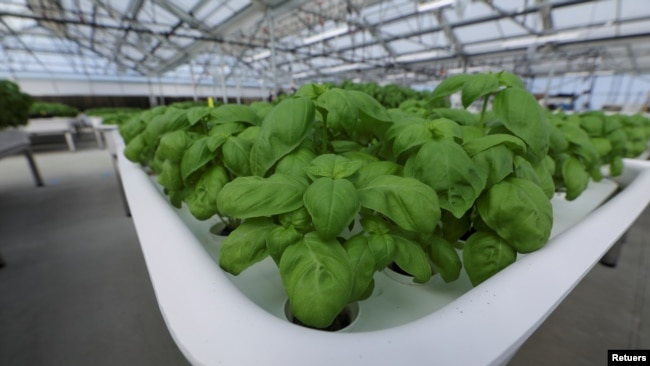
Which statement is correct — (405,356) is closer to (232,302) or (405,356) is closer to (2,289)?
(232,302)

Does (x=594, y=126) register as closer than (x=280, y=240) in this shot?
No

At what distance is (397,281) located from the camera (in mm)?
432

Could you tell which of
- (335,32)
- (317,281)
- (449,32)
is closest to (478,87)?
(317,281)

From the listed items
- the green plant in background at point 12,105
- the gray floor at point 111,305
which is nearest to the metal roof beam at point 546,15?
the gray floor at point 111,305

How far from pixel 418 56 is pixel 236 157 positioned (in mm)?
9800

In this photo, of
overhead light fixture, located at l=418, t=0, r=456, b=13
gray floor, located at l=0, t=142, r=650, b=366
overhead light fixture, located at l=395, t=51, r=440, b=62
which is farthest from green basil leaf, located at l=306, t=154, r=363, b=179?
overhead light fixture, located at l=395, t=51, r=440, b=62

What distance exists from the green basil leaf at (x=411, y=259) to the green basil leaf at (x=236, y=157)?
0.81 ft

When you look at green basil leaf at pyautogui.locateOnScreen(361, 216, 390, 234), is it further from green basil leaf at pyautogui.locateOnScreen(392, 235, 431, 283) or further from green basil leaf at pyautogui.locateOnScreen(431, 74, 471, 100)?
green basil leaf at pyautogui.locateOnScreen(431, 74, 471, 100)

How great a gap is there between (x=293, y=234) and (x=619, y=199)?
65cm

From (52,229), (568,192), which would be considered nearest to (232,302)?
(568,192)

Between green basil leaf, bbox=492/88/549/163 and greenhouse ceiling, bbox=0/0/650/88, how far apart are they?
3.73m

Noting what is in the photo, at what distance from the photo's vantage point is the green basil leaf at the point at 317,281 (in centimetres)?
26

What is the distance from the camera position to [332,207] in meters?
0.29

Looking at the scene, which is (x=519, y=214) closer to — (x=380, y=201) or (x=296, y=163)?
(x=380, y=201)
